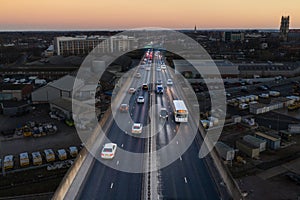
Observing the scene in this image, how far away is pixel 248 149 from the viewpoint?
50.0 ft

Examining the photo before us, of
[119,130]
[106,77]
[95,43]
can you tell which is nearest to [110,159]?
[119,130]

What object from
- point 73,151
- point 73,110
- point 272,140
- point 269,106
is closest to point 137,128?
point 73,151

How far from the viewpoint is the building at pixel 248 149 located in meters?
15.1

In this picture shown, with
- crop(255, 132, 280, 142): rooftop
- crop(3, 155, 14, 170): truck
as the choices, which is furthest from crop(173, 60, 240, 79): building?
crop(3, 155, 14, 170): truck

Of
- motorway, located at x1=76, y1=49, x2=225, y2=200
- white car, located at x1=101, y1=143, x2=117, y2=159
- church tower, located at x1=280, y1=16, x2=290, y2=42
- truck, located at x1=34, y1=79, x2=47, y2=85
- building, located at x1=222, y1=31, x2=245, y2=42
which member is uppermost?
church tower, located at x1=280, y1=16, x2=290, y2=42

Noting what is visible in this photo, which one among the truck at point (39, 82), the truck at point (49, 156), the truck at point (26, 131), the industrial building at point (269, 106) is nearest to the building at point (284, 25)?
the industrial building at point (269, 106)

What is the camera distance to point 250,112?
22.6 m

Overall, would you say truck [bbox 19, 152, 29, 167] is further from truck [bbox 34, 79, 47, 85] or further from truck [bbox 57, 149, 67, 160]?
truck [bbox 34, 79, 47, 85]

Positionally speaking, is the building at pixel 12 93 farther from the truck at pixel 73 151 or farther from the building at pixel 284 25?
the building at pixel 284 25

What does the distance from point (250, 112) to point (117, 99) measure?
449 inches

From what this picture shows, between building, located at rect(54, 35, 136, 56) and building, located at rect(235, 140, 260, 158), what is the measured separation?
1979 inches

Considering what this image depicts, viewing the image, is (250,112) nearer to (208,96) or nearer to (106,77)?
(208,96)

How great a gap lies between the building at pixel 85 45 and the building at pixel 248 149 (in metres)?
50.3

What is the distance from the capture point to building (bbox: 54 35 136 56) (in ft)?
204
